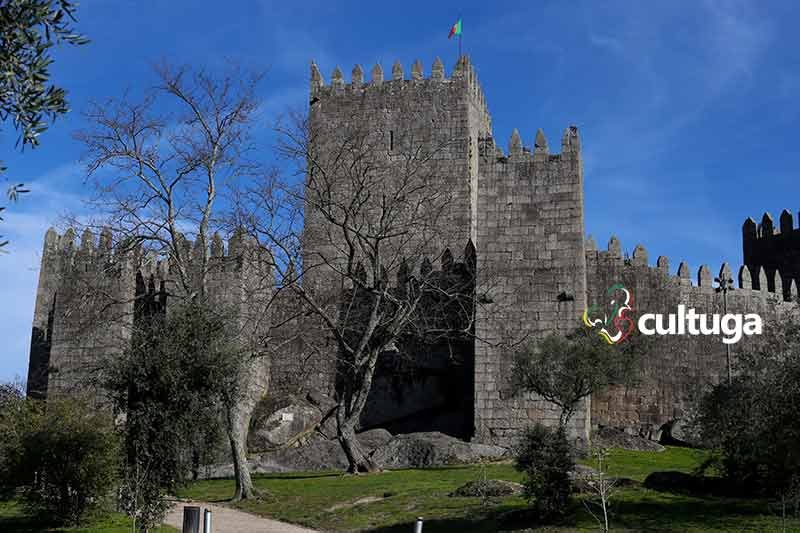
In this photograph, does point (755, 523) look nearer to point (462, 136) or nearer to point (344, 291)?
point (344, 291)

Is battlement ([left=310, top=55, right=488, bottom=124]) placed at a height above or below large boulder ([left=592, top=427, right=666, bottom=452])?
above

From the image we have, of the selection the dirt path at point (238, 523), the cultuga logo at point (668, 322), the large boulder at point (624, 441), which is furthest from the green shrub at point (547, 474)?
the cultuga logo at point (668, 322)

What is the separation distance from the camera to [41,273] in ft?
115

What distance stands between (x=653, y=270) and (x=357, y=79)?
13156 millimetres

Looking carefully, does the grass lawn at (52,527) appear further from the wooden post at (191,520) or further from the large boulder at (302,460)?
the large boulder at (302,460)

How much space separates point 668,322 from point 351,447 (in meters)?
12.0

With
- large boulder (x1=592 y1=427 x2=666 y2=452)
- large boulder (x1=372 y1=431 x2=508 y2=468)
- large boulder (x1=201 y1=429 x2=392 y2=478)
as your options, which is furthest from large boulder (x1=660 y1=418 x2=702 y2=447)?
large boulder (x1=201 y1=429 x2=392 y2=478)

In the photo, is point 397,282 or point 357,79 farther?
point 357,79

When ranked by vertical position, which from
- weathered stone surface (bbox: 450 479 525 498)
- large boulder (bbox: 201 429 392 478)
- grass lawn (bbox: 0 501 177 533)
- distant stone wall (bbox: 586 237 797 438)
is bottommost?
grass lawn (bbox: 0 501 177 533)

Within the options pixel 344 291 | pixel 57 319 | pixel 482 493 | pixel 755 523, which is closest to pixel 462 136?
pixel 344 291

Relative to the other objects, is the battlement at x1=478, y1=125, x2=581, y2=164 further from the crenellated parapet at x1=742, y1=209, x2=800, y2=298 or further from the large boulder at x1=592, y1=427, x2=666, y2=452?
the crenellated parapet at x1=742, y1=209, x2=800, y2=298

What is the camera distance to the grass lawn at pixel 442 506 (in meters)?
15.9

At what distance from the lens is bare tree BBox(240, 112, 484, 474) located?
2381cm

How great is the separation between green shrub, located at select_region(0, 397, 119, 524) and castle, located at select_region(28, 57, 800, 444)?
4.71 meters
